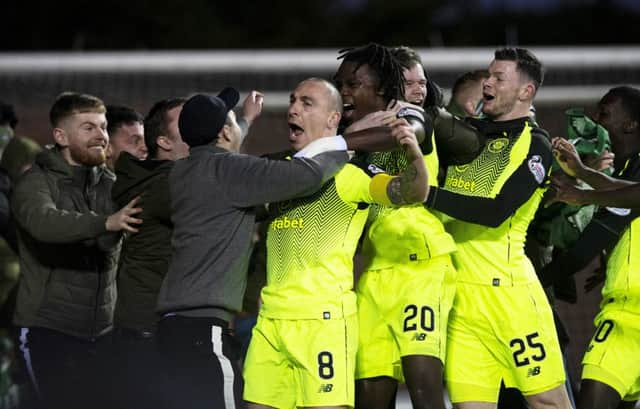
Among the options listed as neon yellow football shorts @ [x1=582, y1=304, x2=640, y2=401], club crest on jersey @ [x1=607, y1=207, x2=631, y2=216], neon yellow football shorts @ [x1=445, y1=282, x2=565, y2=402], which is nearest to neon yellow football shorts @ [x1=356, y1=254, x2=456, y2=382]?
neon yellow football shorts @ [x1=445, y1=282, x2=565, y2=402]

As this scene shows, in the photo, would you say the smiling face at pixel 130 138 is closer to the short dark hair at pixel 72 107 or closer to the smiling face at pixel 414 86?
the short dark hair at pixel 72 107

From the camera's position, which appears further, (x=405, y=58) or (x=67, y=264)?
(x=67, y=264)

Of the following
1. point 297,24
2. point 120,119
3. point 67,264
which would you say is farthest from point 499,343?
point 297,24

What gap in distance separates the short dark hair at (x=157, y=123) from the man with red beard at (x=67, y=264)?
367 mm

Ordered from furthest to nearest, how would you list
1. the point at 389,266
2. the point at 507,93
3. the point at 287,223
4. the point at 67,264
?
the point at 67,264
the point at 507,93
the point at 389,266
the point at 287,223

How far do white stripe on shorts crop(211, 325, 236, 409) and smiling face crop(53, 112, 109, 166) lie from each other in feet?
6.57

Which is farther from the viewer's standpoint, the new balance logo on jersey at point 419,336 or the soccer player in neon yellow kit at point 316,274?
the new balance logo on jersey at point 419,336

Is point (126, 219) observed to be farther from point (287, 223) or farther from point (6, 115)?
point (6, 115)

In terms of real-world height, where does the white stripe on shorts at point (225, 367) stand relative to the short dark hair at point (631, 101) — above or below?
below

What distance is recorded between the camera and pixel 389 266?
648 cm

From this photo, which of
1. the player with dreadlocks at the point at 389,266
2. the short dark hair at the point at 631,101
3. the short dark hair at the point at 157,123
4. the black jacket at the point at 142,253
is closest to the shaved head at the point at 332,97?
the player with dreadlocks at the point at 389,266

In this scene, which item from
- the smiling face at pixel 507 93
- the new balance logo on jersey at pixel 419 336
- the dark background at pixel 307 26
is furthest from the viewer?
the dark background at pixel 307 26

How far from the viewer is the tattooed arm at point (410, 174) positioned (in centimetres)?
575

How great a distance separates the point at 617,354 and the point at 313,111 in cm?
223
